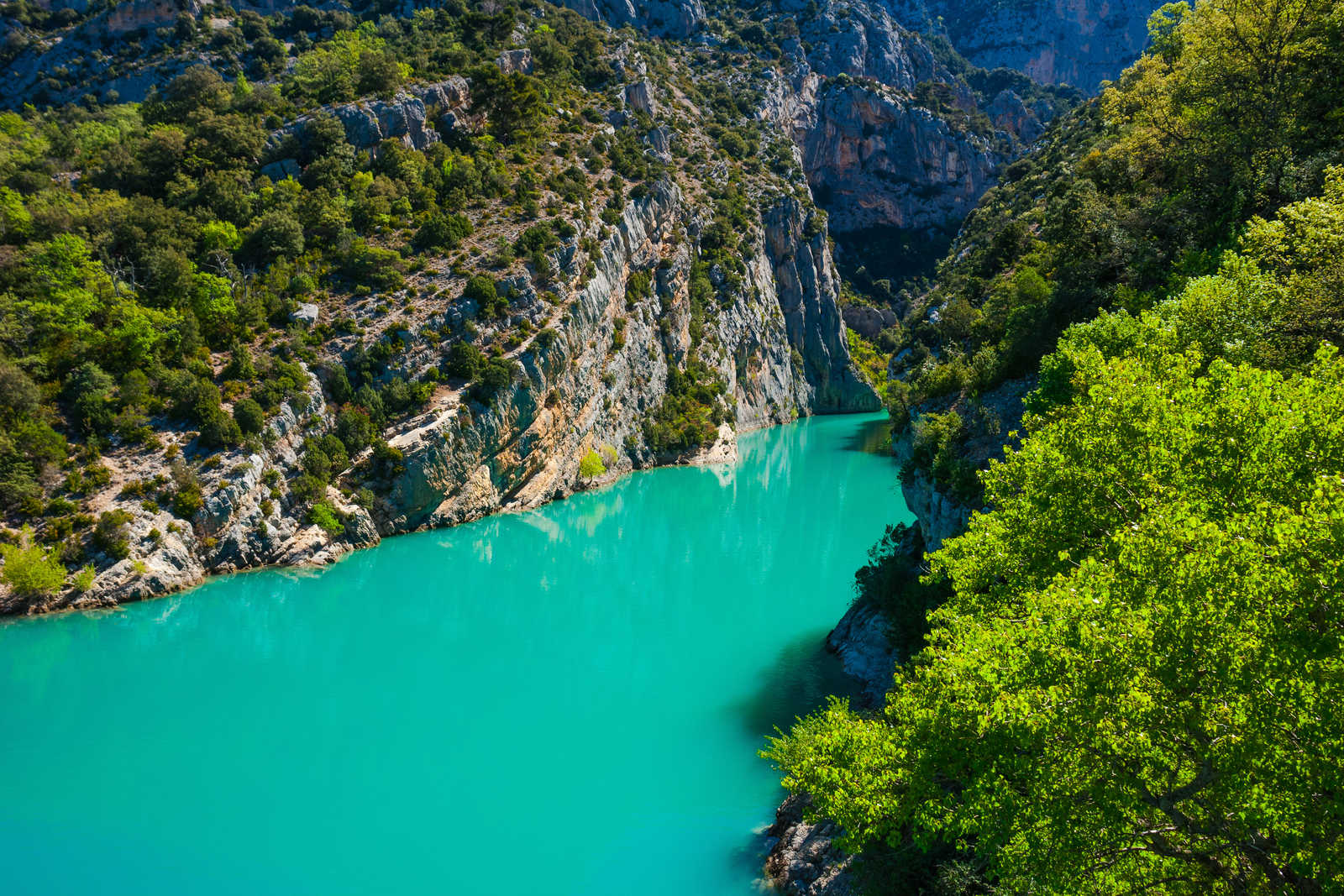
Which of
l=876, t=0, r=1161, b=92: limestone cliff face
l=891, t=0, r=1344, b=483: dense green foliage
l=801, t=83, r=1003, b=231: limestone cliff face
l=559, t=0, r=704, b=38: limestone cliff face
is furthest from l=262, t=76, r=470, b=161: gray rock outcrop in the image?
l=876, t=0, r=1161, b=92: limestone cliff face

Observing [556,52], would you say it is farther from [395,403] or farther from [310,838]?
[310,838]

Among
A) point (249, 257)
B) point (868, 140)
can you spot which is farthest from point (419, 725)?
point (868, 140)

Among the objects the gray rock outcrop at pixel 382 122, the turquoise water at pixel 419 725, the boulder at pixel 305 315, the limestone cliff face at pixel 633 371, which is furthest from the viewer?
the gray rock outcrop at pixel 382 122

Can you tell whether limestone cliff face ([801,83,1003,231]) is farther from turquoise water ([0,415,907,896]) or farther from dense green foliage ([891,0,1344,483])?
turquoise water ([0,415,907,896])

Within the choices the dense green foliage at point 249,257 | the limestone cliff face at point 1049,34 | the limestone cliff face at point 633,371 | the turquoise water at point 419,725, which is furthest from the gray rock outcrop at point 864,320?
the turquoise water at point 419,725

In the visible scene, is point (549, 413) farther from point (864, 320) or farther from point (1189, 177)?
point (864, 320)

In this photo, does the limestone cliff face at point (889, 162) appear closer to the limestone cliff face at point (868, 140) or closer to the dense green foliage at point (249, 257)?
the limestone cliff face at point (868, 140)
